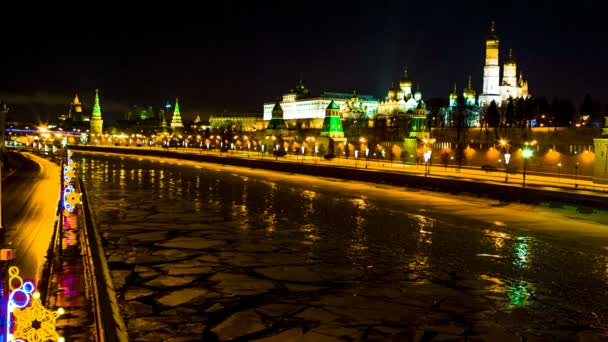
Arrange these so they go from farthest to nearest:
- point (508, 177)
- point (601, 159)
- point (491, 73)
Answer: point (491, 73) < point (508, 177) < point (601, 159)

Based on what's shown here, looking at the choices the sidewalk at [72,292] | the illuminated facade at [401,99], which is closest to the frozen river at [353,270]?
the sidewalk at [72,292]

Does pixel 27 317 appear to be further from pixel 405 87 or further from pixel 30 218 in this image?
pixel 405 87

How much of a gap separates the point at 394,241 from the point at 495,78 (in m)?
97.6

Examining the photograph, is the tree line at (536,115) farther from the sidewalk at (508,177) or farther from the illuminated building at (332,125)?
the sidewalk at (508,177)

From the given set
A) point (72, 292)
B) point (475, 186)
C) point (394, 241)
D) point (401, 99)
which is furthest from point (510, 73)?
point (72, 292)

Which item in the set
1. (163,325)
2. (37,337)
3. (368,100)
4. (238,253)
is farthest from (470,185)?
(368,100)

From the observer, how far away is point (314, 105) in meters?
138

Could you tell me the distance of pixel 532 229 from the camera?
15.1m

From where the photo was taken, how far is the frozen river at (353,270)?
7016mm

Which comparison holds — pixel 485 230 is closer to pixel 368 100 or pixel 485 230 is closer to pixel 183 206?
pixel 183 206

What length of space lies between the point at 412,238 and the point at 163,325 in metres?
7.66

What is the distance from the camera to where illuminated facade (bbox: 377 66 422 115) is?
11969 cm

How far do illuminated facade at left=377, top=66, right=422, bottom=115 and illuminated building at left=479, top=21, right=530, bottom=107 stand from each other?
57.6ft

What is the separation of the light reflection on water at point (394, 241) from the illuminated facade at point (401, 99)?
99.0 m
